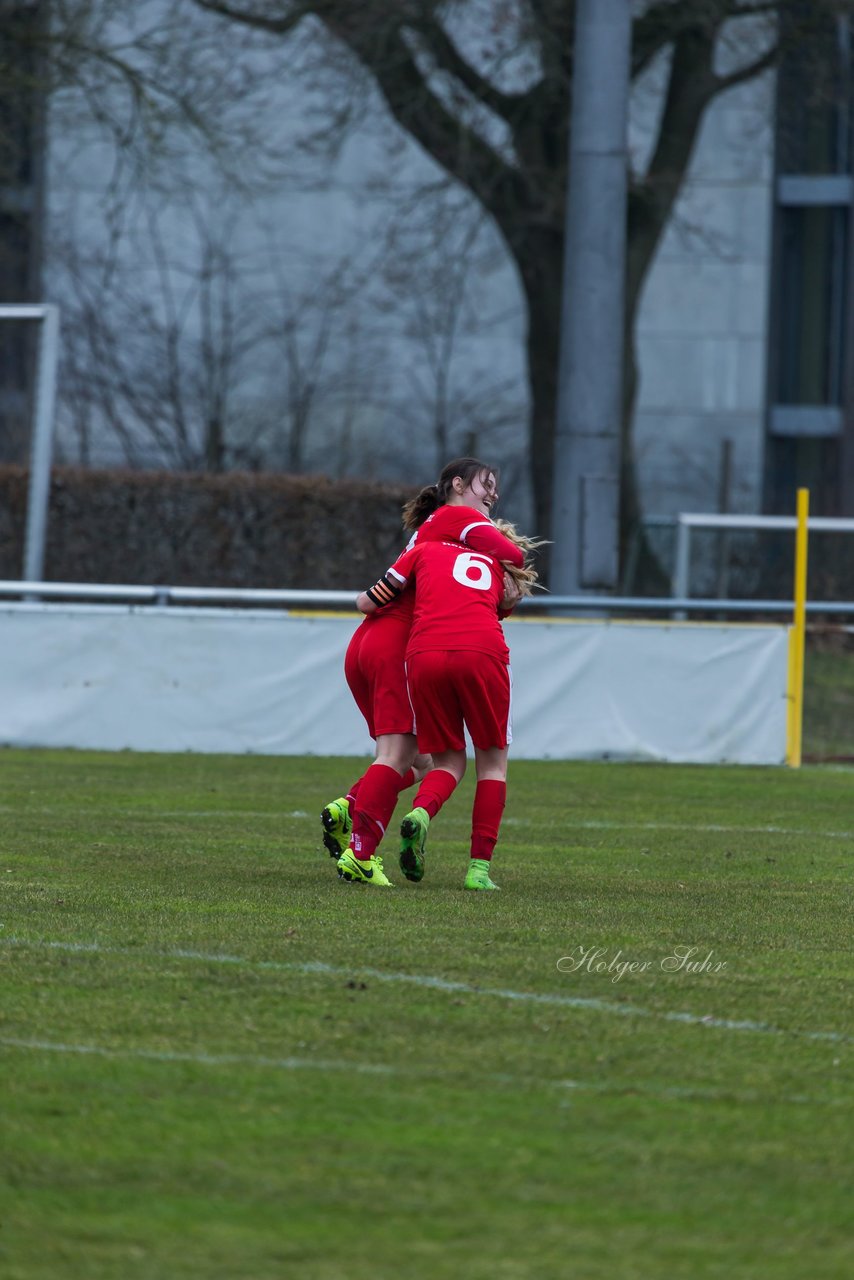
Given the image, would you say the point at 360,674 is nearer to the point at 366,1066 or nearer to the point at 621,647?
the point at 366,1066

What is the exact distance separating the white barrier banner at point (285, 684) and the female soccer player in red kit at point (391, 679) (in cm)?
559

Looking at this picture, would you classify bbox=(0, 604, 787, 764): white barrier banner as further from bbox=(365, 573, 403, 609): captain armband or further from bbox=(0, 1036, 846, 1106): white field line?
bbox=(0, 1036, 846, 1106): white field line

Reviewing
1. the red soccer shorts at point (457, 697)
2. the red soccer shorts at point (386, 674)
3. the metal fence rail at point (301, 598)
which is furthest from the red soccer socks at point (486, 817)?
the metal fence rail at point (301, 598)

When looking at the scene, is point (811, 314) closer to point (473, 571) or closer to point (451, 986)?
point (473, 571)

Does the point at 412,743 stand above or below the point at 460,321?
below

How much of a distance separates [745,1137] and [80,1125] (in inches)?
49.2

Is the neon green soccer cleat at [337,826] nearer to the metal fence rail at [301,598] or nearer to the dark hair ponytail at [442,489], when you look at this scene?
the dark hair ponytail at [442,489]

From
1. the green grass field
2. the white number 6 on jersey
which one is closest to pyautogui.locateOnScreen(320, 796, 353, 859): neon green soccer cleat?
the green grass field

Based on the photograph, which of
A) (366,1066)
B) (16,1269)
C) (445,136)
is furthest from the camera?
(445,136)

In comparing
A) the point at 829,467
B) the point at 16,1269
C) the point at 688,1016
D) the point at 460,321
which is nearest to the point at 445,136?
the point at 460,321

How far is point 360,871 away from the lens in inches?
276

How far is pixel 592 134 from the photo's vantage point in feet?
49.3

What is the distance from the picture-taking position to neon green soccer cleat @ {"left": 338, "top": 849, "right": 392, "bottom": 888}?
700 centimetres

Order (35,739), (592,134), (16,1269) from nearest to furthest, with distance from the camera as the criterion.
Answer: (16,1269)
(35,739)
(592,134)
